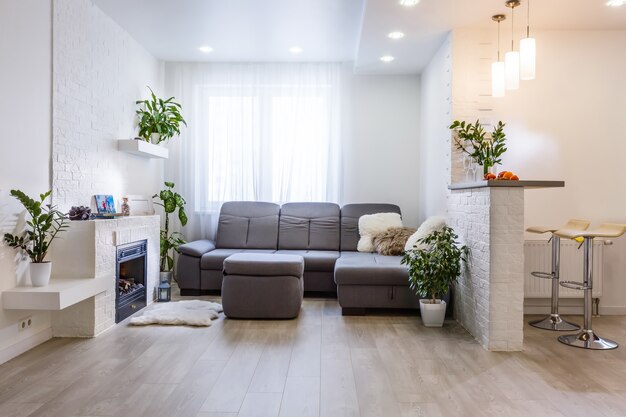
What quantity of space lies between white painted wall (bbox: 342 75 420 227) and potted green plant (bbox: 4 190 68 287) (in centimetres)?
357

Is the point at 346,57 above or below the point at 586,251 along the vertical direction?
above

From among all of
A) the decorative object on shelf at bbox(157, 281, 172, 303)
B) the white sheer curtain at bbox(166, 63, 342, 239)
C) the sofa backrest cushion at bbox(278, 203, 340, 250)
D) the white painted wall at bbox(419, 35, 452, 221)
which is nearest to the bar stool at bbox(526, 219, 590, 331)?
the white painted wall at bbox(419, 35, 452, 221)

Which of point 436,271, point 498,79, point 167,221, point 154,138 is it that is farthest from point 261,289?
point 498,79

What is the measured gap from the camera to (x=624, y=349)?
133 inches

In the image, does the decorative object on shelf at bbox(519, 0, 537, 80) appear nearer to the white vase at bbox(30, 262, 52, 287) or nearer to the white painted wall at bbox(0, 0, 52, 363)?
the white painted wall at bbox(0, 0, 52, 363)

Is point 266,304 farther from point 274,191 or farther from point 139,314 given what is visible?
point 274,191

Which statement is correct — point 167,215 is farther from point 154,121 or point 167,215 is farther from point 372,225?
point 372,225

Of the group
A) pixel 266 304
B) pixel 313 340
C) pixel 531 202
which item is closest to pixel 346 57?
pixel 531 202

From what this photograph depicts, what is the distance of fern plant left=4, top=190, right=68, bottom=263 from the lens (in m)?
3.16

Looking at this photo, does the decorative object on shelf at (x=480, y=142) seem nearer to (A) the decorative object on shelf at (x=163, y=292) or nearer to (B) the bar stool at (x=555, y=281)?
(B) the bar stool at (x=555, y=281)

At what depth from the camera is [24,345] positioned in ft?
10.7

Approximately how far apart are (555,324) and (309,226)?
2.85 meters

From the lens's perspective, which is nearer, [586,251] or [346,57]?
[586,251]

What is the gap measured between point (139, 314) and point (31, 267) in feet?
4.12
